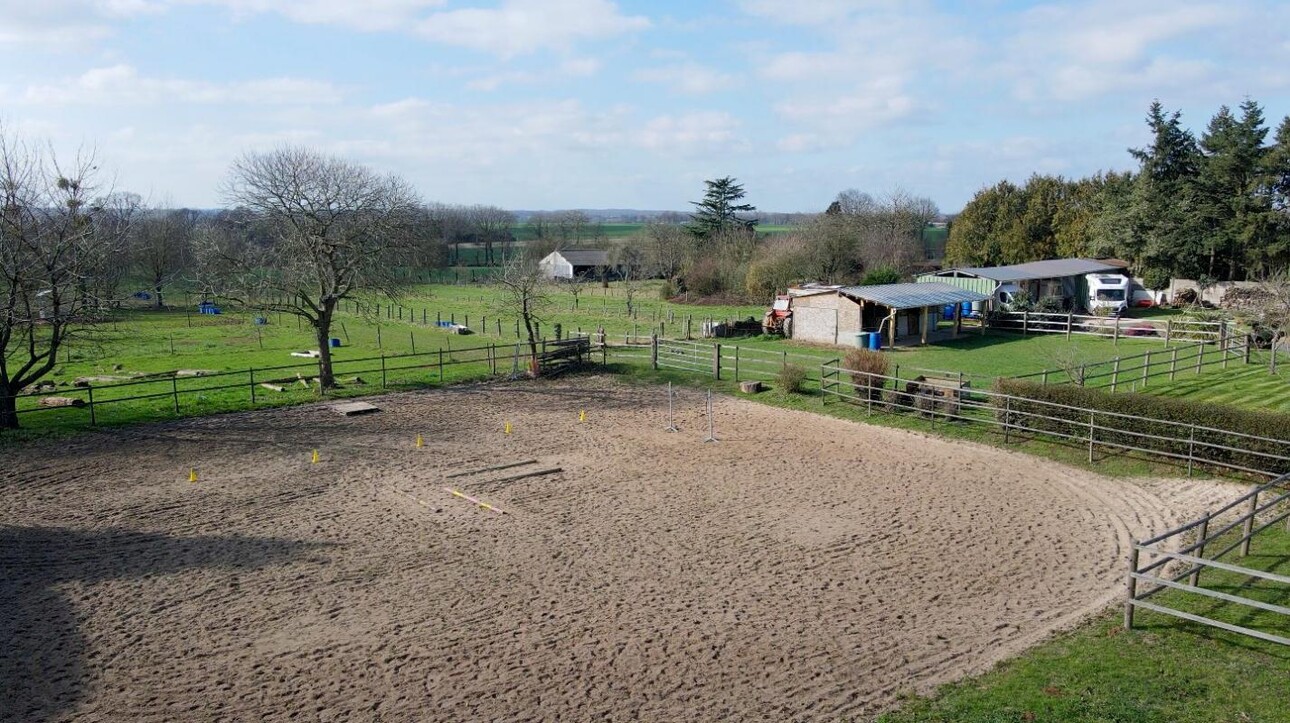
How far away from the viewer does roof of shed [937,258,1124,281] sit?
39969 mm

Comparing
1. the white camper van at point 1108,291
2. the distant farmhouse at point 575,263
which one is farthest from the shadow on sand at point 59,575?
the distant farmhouse at point 575,263

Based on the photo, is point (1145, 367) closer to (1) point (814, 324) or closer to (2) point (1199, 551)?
(1) point (814, 324)

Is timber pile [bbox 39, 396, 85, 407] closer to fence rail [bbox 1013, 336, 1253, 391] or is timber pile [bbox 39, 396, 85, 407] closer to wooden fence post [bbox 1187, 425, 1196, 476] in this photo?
fence rail [bbox 1013, 336, 1253, 391]

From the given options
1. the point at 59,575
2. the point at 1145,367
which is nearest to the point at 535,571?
the point at 59,575

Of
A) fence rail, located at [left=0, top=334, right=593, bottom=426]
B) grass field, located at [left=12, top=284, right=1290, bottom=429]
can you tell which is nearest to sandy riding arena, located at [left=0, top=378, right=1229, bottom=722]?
fence rail, located at [left=0, top=334, right=593, bottom=426]

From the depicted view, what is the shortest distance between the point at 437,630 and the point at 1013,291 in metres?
36.4

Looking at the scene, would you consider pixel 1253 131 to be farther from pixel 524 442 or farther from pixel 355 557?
pixel 355 557

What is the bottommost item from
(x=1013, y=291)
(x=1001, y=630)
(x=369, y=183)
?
(x=1001, y=630)

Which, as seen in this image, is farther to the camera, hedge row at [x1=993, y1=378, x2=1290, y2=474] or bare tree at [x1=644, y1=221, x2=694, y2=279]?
bare tree at [x1=644, y1=221, x2=694, y2=279]

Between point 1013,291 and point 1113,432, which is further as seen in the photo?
point 1013,291

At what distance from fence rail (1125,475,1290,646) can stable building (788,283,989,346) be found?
62.7 feet

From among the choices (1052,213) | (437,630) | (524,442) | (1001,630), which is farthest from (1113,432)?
(1052,213)

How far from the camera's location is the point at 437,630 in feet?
30.0

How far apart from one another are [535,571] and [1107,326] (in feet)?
100
